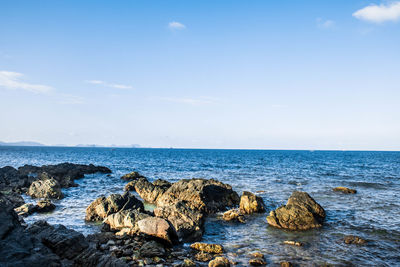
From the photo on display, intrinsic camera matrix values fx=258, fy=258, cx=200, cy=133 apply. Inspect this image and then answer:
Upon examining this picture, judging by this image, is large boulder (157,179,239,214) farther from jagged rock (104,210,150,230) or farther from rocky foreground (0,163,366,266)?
jagged rock (104,210,150,230)

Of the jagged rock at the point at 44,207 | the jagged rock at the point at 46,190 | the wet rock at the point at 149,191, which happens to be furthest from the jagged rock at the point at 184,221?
the jagged rock at the point at 46,190

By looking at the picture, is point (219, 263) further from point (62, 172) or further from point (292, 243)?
point (62, 172)

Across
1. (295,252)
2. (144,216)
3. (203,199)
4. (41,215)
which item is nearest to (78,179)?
(41,215)

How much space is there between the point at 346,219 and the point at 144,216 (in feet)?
52.9

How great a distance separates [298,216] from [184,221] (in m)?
8.64

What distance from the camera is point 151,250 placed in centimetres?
1320

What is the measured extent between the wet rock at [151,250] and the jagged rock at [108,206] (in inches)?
253

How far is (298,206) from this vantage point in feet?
65.6

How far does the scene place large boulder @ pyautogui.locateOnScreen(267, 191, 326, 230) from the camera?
18.7m

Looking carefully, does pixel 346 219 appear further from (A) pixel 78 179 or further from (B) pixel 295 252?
(A) pixel 78 179

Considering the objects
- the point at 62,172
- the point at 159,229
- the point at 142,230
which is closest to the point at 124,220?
the point at 142,230

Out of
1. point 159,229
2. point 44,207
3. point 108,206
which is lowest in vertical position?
point 44,207

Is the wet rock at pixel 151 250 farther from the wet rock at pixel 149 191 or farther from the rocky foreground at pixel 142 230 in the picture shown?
the wet rock at pixel 149 191

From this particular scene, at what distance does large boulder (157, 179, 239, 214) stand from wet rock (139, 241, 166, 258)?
350 inches
